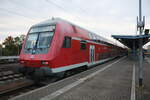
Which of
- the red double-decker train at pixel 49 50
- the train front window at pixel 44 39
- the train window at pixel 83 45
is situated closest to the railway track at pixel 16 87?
the red double-decker train at pixel 49 50

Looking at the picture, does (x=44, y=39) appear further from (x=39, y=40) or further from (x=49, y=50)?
(x=49, y=50)

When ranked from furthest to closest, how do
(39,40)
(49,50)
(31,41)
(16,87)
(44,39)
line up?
(31,41)
(39,40)
(44,39)
(16,87)
(49,50)

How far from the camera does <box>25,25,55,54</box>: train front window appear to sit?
256 inches

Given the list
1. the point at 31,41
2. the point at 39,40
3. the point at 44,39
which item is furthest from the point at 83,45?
the point at 31,41

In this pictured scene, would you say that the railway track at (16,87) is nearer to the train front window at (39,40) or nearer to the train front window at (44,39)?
the train front window at (39,40)

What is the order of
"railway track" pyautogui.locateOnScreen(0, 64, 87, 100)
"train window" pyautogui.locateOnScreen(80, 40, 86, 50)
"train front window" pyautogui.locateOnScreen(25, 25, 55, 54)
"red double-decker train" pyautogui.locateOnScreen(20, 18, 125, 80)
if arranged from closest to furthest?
"railway track" pyautogui.locateOnScreen(0, 64, 87, 100) < "red double-decker train" pyautogui.locateOnScreen(20, 18, 125, 80) < "train front window" pyautogui.locateOnScreen(25, 25, 55, 54) < "train window" pyautogui.locateOnScreen(80, 40, 86, 50)

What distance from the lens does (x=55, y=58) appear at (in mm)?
6125

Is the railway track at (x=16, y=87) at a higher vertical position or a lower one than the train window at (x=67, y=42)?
lower

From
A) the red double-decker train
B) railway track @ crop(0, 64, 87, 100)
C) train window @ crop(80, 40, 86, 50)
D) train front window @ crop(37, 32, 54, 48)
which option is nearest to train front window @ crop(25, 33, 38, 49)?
the red double-decker train

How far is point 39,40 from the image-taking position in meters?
6.80

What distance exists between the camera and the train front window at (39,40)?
21.3 feet

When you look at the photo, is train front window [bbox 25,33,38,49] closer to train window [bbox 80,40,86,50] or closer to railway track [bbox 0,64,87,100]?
railway track [bbox 0,64,87,100]

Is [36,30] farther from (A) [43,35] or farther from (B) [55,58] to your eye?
(B) [55,58]

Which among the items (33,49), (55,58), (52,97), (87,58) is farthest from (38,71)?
(87,58)
